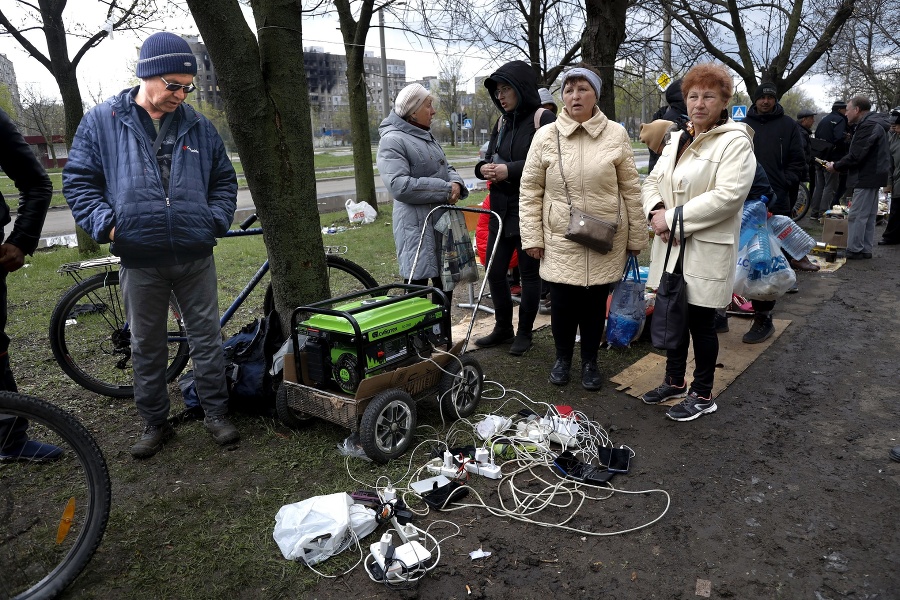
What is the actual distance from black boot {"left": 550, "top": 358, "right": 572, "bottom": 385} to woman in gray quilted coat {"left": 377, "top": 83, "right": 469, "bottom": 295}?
1069 millimetres

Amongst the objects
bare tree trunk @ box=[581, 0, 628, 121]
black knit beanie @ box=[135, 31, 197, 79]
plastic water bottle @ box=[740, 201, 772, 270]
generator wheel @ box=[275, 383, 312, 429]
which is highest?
bare tree trunk @ box=[581, 0, 628, 121]

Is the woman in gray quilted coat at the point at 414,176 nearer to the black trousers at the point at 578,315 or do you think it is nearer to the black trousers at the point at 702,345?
the black trousers at the point at 578,315

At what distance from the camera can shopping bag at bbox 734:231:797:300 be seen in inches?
189

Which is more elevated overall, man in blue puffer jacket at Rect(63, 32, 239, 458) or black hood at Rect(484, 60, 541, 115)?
black hood at Rect(484, 60, 541, 115)

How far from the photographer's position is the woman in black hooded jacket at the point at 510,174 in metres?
4.44

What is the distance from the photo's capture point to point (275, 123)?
3568 millimetres

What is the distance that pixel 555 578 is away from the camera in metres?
2.39

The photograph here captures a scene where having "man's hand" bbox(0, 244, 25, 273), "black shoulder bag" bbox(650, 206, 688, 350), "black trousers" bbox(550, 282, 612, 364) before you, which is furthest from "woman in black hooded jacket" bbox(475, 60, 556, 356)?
"man's hand" bbox(0, 244, 25, 273)

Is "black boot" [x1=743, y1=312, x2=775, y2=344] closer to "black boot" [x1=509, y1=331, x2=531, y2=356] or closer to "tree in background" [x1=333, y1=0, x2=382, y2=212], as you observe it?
"black boot" [x1=509, y1=331, x2=531, y2=356]

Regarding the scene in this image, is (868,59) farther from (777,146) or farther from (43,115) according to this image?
(43,115)

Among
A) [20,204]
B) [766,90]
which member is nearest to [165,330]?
[20,204]

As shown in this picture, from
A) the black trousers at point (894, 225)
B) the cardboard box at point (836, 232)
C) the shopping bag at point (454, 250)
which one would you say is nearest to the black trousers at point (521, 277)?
the shopping bag at point (454, 250)

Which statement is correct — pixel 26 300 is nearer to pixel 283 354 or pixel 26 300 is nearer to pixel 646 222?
pixel 283 354

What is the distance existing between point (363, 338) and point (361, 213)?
30.2ft
